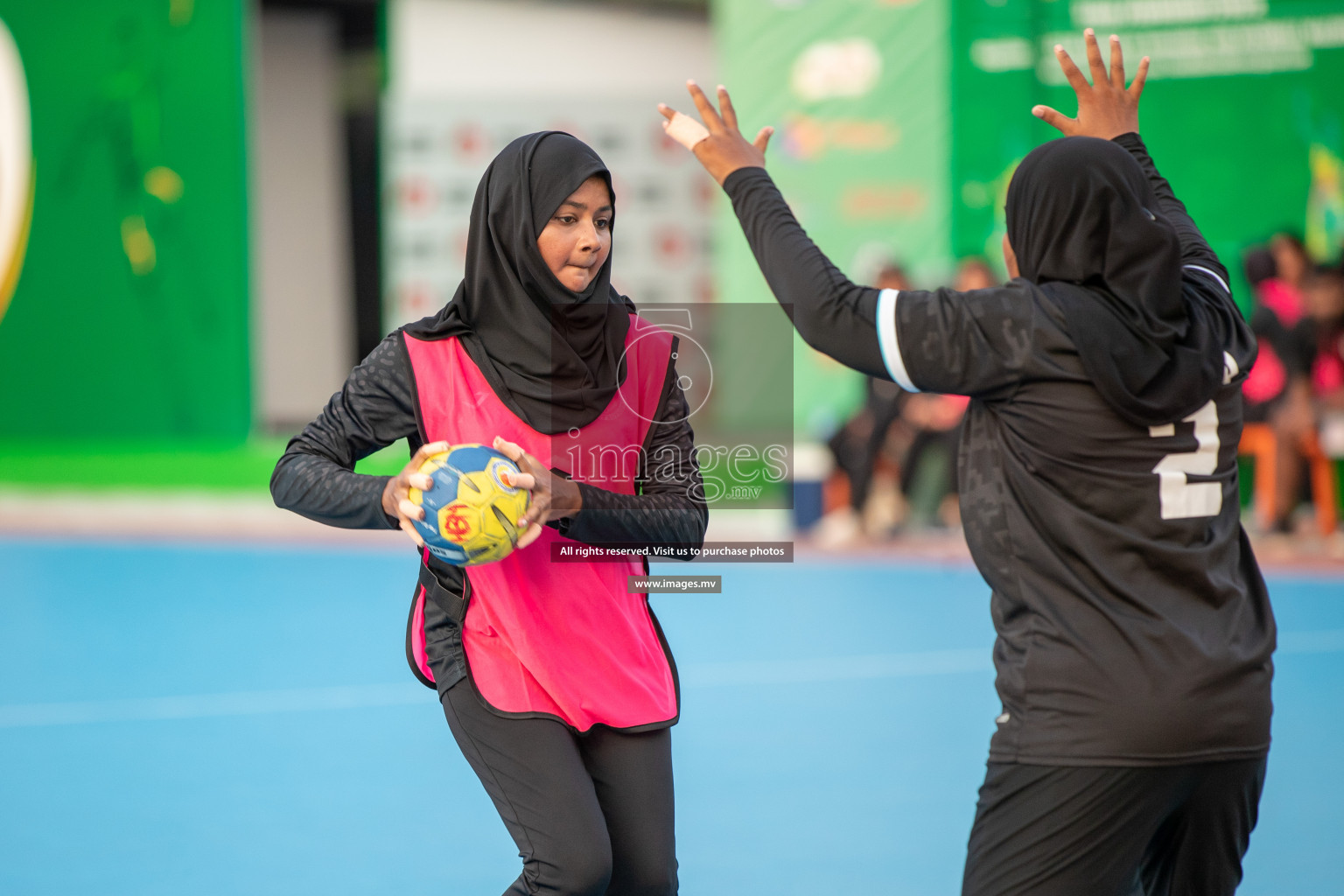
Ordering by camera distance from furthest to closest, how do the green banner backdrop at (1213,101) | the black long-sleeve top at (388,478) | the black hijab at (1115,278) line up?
1. the green banner backdrop at (1213,101)
2. the black long-sleeve top at (388,478)
3. the black hijab at (1115,278)

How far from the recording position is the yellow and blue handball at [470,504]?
8.16 feet

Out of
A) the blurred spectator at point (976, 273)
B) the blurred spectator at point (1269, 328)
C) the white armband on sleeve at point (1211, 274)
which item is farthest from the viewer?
the blurred spectator at point (1269, 328)

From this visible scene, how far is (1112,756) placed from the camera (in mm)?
2207

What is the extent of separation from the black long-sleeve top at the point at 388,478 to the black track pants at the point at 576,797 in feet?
0.71

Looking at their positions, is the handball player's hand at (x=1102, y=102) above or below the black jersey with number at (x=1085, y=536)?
above

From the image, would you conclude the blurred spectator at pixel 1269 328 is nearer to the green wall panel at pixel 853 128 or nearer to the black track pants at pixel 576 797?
the green wall panel at pixel 853 128

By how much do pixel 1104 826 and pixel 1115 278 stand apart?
88 cm

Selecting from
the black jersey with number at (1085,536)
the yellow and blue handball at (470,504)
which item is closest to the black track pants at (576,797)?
the yellow and blue handball at (470,504)

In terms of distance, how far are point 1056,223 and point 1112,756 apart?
856 millimetres

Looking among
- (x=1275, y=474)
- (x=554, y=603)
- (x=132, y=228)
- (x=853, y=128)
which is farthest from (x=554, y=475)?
(x=132, y=228)

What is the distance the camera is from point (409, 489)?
2545 millimetres

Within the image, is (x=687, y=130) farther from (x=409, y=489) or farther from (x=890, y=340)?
(x=409, y=489)

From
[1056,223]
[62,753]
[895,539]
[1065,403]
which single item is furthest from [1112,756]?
[895,539]

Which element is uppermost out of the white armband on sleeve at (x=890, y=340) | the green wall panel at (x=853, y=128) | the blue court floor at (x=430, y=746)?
the green wall panel at (x=853, y=128)
